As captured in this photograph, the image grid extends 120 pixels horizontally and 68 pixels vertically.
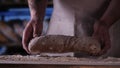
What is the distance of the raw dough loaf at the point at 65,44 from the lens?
1.10 meters

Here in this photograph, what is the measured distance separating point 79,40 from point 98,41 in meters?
0.06

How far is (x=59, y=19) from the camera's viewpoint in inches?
55.9

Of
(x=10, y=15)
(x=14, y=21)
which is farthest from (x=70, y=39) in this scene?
(x=10, y=15)

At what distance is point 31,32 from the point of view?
1.28 meters

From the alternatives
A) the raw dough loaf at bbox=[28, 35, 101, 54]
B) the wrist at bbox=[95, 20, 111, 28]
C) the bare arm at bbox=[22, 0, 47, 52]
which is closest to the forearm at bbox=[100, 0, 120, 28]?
the wrist at bbox=[95, 20, 111, 28]

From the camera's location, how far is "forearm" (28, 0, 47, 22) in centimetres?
131

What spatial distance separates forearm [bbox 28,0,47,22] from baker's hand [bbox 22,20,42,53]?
0.03 metres

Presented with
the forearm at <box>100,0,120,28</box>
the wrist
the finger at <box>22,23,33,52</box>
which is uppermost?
the forearm at <box>100,0,120,28</box>

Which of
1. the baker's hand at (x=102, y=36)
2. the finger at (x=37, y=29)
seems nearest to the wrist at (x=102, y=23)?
the baker's hand at (x=102, y=36)

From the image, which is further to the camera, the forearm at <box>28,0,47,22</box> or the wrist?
the forearm at <box>28,0,47,22</box>

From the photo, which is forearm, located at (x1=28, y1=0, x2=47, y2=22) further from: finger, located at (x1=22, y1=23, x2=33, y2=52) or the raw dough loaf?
the raw dough loaf

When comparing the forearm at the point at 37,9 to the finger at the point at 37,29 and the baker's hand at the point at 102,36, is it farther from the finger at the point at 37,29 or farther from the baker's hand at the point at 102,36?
the baker's hand at the point at 102,36

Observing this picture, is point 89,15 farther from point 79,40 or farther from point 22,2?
point 22,2

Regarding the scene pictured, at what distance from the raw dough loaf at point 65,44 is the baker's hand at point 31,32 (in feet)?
0.46
